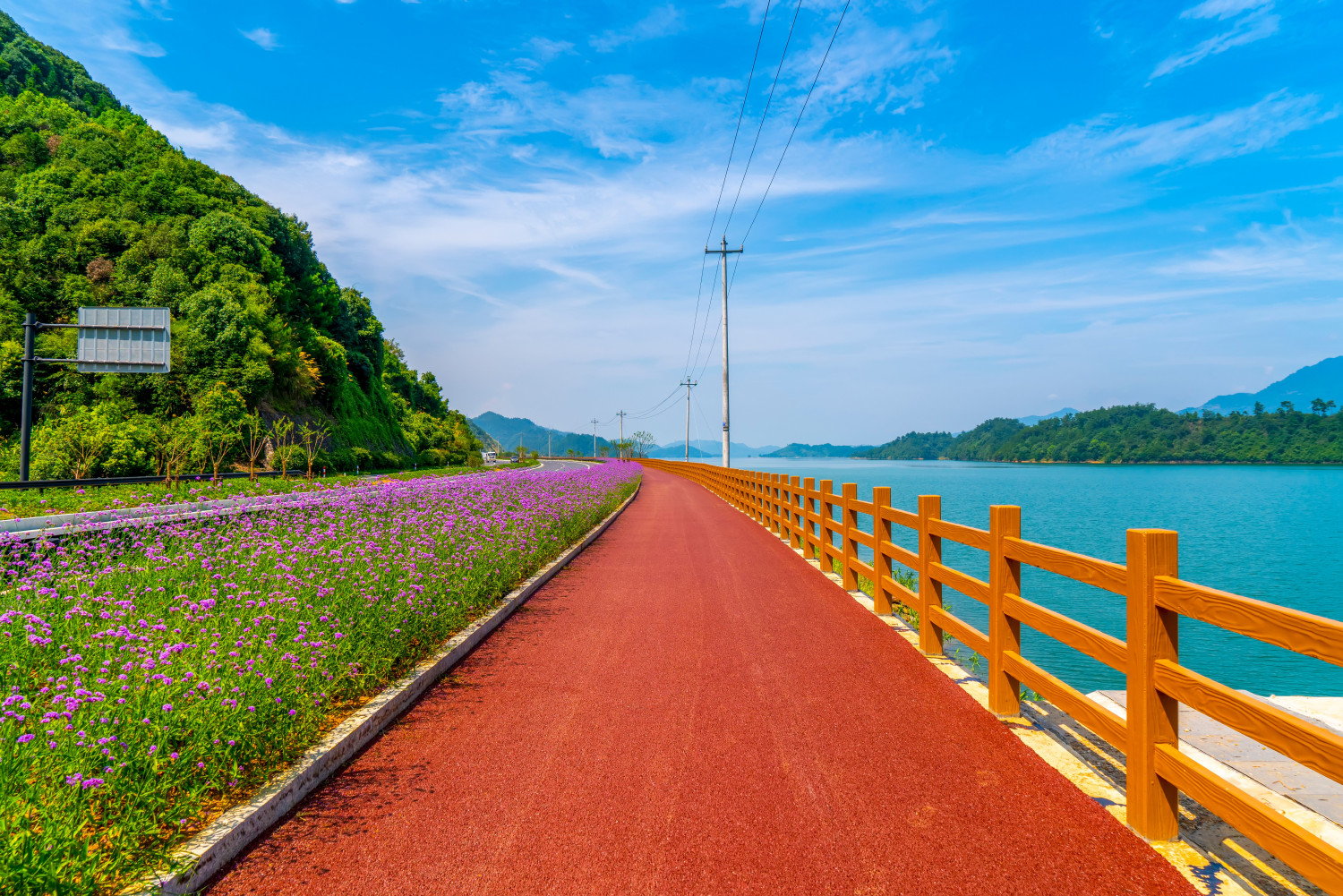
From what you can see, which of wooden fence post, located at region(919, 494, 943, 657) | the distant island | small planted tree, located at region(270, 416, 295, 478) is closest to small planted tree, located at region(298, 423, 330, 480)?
small planted tree, located at region(270, 416, 295, 478)

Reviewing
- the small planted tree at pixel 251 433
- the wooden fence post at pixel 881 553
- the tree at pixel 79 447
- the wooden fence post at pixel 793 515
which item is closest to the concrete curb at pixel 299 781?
the wooden fence post at pixel 881 553

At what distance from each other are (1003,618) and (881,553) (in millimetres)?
2938

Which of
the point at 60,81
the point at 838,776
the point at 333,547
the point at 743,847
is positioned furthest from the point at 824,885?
the point at 60,81

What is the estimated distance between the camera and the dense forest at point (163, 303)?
1399 inches

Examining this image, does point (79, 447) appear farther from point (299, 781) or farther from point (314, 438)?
point (299, 781)

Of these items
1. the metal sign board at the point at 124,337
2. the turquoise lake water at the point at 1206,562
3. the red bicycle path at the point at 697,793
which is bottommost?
the turquoise lake water at the point at 1206,562

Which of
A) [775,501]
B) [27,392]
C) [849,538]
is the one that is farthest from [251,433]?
[849,538]

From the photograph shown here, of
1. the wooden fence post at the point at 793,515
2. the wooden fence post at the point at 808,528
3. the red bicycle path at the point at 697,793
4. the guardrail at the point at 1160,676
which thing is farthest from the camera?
the wooden fence post at the point at 793,515

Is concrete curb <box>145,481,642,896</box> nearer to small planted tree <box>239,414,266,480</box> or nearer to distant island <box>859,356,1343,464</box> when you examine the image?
small planted tree <box>239,414,266,480</box>

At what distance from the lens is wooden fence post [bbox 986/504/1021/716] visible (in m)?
4.58

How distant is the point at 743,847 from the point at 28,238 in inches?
2484

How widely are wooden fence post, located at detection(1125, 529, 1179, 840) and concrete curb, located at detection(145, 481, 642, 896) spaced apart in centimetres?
405

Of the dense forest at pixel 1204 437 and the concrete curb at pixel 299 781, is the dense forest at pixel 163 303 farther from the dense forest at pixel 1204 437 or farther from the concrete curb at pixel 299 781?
the dense forest at pixel 1204 437

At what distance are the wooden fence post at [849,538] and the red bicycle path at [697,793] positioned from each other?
272 centimetres
